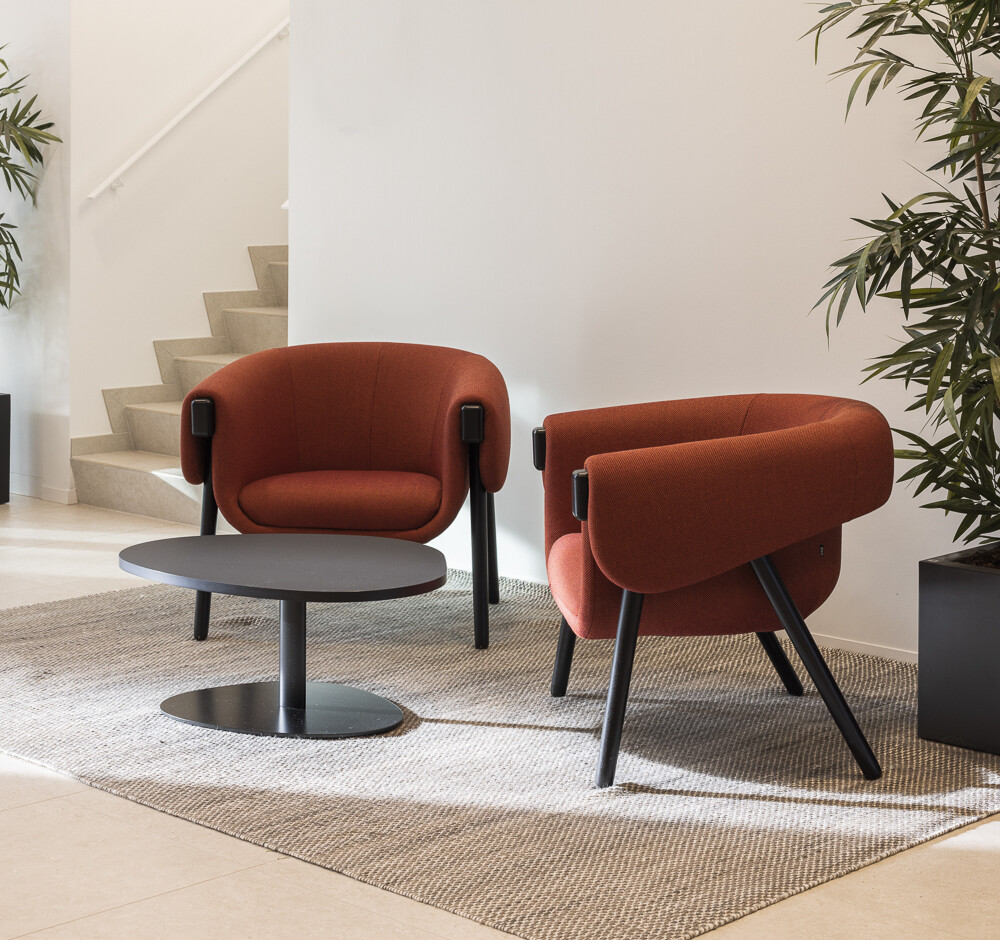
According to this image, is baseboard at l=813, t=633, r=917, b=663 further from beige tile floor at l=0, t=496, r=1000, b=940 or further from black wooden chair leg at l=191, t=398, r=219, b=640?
black wooden chair leg at l=191, t=398, r=219, b=640

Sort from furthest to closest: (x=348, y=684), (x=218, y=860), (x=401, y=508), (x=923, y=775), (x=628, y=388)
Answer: (x=628, y=388)
(x=401, y=508)
(x=348, y=684)
(x=923, y=775)
(x=218, y=860)

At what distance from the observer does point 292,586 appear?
9.43ft

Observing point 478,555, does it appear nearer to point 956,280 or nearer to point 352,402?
point 352,402

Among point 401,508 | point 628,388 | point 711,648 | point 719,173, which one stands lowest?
point 711,648

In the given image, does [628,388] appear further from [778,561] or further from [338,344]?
[778,561]

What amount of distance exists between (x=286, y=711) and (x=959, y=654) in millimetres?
1531

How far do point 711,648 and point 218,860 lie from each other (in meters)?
1.89

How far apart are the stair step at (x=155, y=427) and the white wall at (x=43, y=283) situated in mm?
318

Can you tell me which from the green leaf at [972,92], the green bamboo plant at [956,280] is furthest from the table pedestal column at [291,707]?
the green leaf at [972,92]

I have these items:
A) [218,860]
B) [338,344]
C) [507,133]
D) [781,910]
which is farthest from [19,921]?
[507,133]

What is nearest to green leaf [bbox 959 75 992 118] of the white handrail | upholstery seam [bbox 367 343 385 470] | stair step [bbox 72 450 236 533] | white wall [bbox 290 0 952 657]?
white wall [bbox 290 0 952 657]

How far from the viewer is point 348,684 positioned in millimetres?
3449

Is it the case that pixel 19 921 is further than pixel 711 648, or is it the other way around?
pixel 711 648

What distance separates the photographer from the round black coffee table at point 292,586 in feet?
9.52
